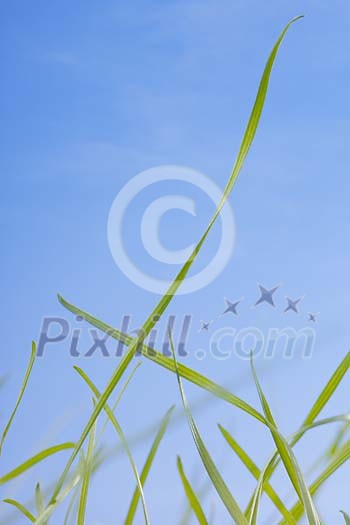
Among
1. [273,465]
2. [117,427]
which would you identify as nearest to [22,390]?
[117,427]

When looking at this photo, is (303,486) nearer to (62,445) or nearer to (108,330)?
(108,330)

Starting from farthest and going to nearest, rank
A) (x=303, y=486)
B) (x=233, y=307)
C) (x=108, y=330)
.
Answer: (x=233, y=307), (x=108, y=330), (x=303, y=486)

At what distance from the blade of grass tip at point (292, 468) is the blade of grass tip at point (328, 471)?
0.06m

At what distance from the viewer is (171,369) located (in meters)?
0.57

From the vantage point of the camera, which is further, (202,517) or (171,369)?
(202,517)

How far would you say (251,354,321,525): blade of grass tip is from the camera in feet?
1.57

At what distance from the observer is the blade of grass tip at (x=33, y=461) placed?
712 mm

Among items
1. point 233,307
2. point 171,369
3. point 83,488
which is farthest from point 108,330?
point 233,307

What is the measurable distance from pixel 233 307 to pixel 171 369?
1.36 m

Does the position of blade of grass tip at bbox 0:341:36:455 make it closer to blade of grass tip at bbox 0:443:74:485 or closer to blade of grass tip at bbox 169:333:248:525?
blade of grass tip at bbox 0:443:74:485

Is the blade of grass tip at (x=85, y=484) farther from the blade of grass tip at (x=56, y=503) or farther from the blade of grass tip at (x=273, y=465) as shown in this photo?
the blade of grass tip at (x=273, y=465)

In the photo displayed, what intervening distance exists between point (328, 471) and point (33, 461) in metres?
0.29

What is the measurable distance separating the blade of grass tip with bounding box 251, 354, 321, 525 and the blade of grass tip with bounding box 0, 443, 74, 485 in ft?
0.88

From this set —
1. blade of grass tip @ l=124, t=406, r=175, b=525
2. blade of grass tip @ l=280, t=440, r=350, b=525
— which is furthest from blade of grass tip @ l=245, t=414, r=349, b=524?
blade of grass tip @ l=124, t=406, r=175, b=525
